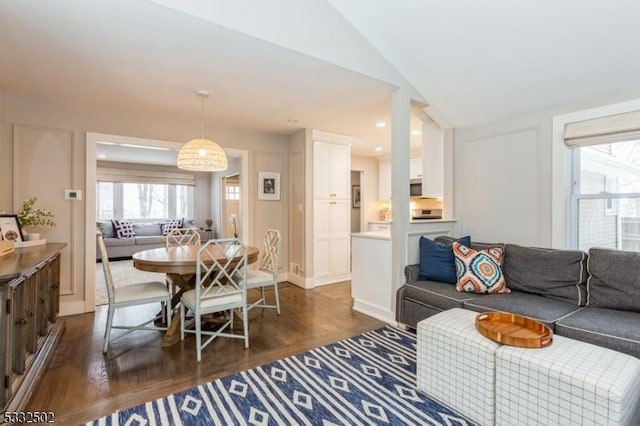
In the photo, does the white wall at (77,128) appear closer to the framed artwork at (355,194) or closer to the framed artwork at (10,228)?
the framed artwork at (10,228)

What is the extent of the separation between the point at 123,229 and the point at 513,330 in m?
8.05

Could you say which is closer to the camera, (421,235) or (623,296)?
(623,296)

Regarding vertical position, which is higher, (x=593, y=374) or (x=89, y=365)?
(x=593, y=374)

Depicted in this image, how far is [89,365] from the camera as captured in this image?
233 centimetres

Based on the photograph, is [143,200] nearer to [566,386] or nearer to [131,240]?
[131,240]

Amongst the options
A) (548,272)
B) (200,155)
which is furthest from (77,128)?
(548,272)

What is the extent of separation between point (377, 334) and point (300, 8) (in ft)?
9.25

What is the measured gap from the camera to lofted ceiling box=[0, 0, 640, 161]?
2.03 m

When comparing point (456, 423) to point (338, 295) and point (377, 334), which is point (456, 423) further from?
point (338, 295)

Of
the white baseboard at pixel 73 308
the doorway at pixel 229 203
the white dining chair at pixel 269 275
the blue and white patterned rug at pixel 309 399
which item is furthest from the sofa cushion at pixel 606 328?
the doorway at pixel 229 203

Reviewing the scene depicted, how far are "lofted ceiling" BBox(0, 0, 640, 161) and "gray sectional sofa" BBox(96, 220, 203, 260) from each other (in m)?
4.63

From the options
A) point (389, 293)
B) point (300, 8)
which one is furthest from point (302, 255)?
point (300, 8)

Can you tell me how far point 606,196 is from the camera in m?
2.66

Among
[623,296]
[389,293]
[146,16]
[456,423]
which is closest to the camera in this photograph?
[456,423]
